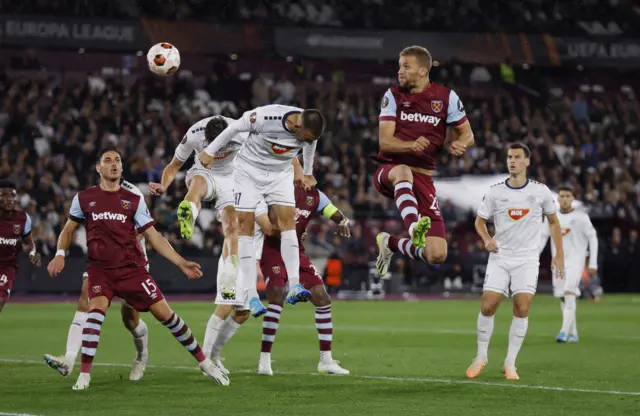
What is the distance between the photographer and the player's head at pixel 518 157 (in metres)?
12.9

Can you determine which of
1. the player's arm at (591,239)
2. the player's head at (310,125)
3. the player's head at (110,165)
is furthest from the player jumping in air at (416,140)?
the player's arm at (591,239)

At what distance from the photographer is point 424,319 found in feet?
76.2

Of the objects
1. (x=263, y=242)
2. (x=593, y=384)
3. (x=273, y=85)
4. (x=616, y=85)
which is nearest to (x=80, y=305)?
(x=263, y=242)

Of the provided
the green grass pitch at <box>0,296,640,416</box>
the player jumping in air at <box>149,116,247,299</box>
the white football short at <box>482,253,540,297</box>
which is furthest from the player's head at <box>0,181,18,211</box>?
the white football short at <box>482,253,540,297</box>

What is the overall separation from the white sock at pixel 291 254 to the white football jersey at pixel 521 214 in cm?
233

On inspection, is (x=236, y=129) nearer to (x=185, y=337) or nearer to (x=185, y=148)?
(x=185, y=148)

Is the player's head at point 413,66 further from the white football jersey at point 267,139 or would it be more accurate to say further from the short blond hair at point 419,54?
the white football jersey at point 267,139

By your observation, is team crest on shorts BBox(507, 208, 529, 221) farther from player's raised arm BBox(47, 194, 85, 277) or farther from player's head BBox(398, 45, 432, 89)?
player's raised arm BBox(47, 194, 85, 277)

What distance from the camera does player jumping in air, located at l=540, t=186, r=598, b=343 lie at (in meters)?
18.0

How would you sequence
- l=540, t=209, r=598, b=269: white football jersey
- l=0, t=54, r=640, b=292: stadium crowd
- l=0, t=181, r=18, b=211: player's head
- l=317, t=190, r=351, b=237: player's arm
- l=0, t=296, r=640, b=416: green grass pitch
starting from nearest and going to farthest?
l=0, t=296, r=640, b=416: green grass pitch, l=317, t=190, r=351, b=237: player's arm, l=0, t=181, r=18, b=211: player's head, l=540, t=209, r=598, b=269: white football jersey, l=0, t=54, r=640, b=292: stadium crowd

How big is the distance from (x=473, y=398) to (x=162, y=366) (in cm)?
444

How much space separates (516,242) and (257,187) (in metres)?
3.03

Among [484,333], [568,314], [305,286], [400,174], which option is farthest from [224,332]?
[568,314]

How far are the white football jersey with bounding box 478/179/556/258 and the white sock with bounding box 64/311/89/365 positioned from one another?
15.3 ft
